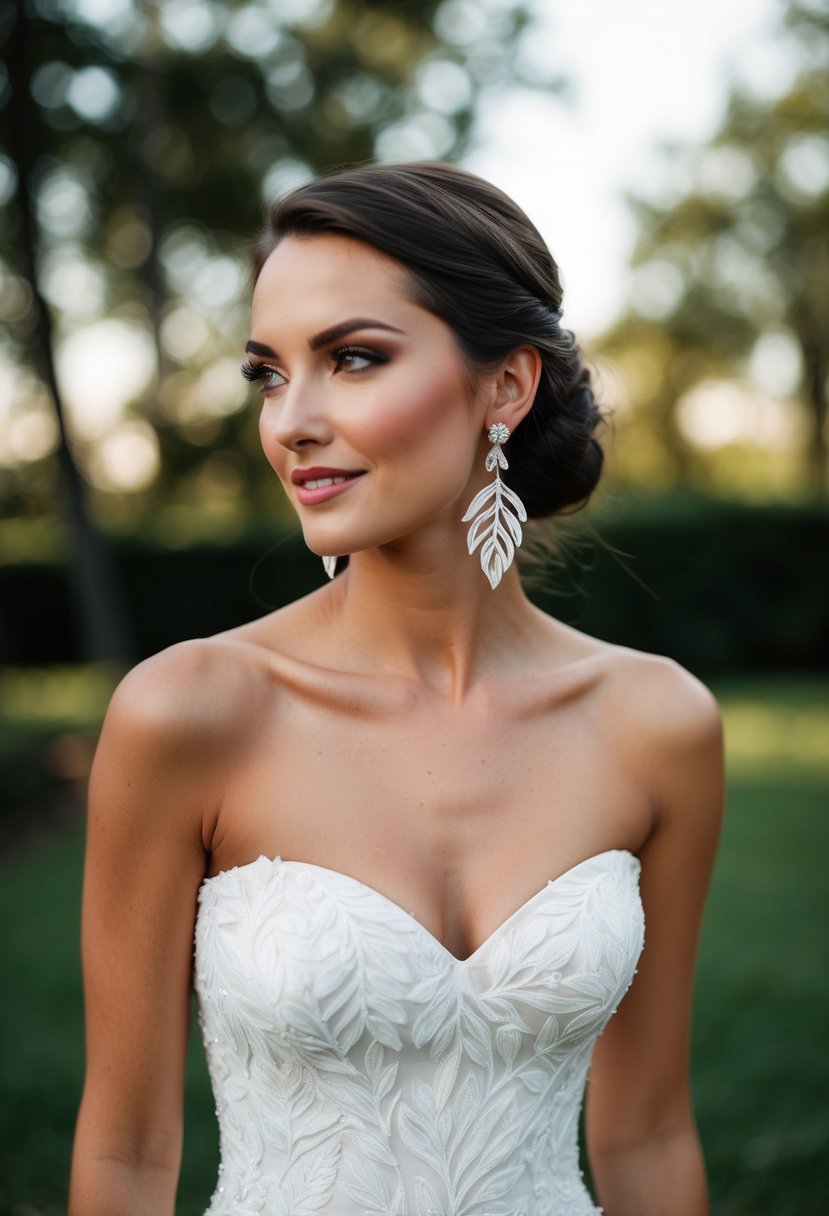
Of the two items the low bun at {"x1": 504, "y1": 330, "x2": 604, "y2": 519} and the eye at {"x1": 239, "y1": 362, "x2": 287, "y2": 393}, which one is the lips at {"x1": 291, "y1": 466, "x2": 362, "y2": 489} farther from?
the low bun at {"x1": 504, "y1": 330, "x2": 604, "y2": 519}

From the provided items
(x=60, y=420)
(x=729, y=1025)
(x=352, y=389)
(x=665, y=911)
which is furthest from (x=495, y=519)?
(x=60, y=420)

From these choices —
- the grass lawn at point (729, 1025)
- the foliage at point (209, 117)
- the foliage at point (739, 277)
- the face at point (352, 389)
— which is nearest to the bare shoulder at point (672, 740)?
the face at point (352, 389)

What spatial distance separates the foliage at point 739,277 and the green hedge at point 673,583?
18147 millimetres

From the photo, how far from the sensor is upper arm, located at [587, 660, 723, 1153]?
2588mm

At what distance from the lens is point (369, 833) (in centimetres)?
230

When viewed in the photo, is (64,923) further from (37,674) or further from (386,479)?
(37,674)

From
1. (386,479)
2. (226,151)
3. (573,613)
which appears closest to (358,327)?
(386,479)

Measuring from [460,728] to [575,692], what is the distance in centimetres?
29

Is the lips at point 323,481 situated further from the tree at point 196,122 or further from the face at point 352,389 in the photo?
the tree at point 196,122

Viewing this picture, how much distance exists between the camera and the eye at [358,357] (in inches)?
86.4

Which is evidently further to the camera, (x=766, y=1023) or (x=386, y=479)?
(x=766, y=1023)

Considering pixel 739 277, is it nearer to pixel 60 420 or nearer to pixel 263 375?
pixel 60 420

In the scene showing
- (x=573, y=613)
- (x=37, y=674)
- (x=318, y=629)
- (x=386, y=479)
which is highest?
(x=386, y=479)

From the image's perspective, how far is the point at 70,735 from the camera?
36.1ft
